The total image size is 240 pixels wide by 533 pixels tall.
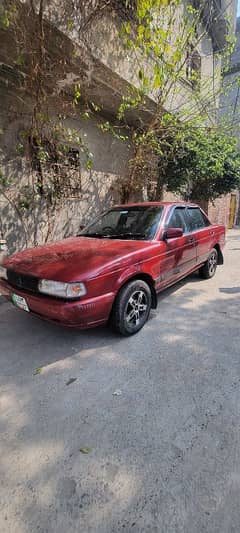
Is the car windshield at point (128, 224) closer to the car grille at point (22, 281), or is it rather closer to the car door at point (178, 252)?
the car door at point (178, 252)

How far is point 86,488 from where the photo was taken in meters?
1.32

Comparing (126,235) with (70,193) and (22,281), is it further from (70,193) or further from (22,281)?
(70,193)

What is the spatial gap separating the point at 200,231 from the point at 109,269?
2.40 meters

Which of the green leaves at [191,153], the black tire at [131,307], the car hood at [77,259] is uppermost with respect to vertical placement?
the green leaves at [191,153]

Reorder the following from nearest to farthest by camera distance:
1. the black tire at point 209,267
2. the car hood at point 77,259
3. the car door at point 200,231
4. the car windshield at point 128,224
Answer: the car hood at point 77,259
the car windshield at point 128,224
the car door at point 200,231
the black tire at point 209,267

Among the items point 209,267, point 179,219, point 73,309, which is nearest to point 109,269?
point 73,309

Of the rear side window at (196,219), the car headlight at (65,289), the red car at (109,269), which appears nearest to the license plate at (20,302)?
the red car at (109,269)

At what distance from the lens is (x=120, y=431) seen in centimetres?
164

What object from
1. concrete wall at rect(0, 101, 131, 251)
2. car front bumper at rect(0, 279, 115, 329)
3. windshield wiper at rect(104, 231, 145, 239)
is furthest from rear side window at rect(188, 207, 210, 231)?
concrete wall at rect(0, 101, 131, 251)

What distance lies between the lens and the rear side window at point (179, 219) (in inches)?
136

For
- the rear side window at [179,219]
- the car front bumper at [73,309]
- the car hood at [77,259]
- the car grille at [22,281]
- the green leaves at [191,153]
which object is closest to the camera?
the car front bumper at [73,309]

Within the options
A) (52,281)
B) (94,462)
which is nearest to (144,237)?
(52,281)

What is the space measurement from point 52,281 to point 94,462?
140 cm

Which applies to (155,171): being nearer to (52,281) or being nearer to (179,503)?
(52,281)
